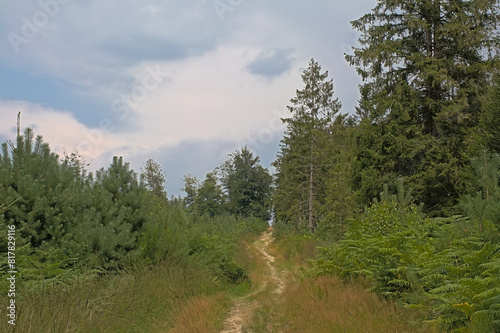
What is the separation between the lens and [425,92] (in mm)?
17469

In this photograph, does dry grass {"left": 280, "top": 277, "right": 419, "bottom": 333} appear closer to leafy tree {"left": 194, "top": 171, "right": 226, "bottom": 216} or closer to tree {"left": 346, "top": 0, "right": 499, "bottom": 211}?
tree {"left": 346, "top": 0, "right": 499, "bottom": 211}

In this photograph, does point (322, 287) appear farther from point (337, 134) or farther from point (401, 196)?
point (337, 134)

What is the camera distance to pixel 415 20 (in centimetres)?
1678

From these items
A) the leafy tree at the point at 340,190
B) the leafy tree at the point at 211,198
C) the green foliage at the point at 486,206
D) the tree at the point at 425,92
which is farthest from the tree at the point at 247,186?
the green foliage at the point at 486,206

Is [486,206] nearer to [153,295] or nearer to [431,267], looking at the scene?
[431,267]

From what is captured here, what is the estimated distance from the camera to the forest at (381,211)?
5211 millimetres

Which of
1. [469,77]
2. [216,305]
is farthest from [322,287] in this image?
[469,77]

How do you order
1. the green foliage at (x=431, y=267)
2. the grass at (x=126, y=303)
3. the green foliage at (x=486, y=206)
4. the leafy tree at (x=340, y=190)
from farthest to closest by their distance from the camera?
the leafy tree at (x=340, y=190) → the green foliage at (x=486, y=206) → the grass at (x=126, y=303) → the green foliage at (x=431, y=267)

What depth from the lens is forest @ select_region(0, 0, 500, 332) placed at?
5211mm

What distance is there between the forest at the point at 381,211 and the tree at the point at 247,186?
35.5 metres

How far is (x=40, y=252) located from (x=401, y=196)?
861cm

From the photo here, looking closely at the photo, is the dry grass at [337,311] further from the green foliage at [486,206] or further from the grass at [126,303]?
the green foliage at [486,206]

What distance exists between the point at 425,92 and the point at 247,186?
4542cm

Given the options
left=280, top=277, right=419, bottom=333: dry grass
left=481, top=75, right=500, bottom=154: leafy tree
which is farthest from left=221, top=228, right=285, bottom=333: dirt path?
left=481, top=75, right=500, bottom=154: leafy tree
